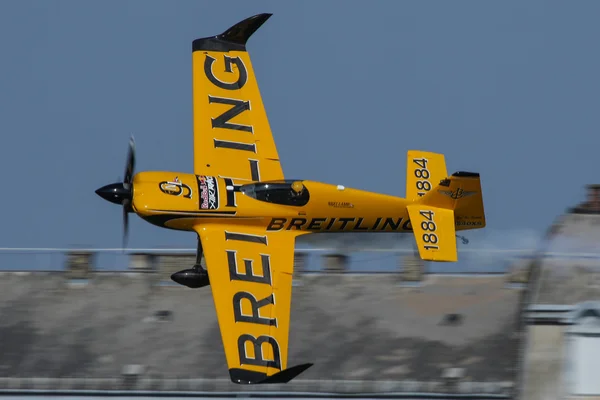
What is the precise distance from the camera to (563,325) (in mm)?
48688

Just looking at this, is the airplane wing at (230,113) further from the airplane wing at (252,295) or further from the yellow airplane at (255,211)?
the airplane wing at (252,295)

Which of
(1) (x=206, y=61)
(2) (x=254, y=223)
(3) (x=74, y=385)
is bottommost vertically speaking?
(3) (x=74, y=385)

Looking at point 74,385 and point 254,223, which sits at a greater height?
point 254,223

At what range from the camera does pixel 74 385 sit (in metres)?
50.2

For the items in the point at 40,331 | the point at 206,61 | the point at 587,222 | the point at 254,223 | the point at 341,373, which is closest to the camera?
the point at 254,223

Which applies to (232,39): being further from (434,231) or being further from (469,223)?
(469,223)

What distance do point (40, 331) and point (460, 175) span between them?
16244 mm

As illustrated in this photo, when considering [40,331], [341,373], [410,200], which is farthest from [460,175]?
[40,331]

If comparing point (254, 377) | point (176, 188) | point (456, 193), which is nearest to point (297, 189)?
point (176, 188)

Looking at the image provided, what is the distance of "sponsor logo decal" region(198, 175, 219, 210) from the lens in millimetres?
42656

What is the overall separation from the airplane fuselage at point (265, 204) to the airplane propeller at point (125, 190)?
19cm

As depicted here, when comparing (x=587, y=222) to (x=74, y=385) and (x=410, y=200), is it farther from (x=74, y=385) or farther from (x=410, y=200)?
(x=74, y=385)

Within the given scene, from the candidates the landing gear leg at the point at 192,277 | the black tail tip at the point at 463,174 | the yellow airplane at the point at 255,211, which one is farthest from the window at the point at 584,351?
the landing gear leg at the point at 192,277

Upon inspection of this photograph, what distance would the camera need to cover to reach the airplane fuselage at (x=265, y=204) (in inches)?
1671
